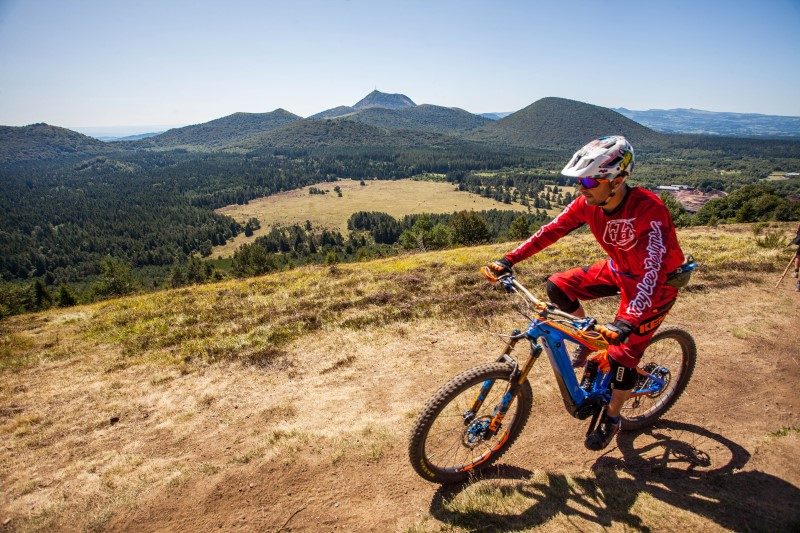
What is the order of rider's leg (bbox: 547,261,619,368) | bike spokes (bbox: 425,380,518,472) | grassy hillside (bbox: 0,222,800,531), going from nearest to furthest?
grassy hillside (bbox: 0,222,800,531) → bike spokes (bbox: 425,380,518,472) → rider's leg (bbox: 547,261,619,368)

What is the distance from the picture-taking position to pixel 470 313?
38.8 ft

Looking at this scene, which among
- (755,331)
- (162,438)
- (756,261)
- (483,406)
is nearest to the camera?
(483,406)

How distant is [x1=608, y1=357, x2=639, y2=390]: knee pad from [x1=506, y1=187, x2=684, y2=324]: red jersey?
2.75 ft

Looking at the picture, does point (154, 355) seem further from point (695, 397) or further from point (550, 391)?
point (695, 397)

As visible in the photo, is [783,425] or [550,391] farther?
[550,391]

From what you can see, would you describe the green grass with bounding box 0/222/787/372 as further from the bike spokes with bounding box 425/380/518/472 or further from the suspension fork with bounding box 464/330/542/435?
the suspension fork with bounding box 464/330/542/435

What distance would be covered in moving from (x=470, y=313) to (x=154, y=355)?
9445 mm

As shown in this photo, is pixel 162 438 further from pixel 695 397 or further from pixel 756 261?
pixel 756 261

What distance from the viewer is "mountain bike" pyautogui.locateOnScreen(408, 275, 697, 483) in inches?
199

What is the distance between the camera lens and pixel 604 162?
4.93m

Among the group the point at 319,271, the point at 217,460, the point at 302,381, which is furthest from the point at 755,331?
the point at 319,271

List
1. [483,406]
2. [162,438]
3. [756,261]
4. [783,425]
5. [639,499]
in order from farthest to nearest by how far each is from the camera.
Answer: [756,261] < [162,438] < [783,425] < [483,406] < [639,499]

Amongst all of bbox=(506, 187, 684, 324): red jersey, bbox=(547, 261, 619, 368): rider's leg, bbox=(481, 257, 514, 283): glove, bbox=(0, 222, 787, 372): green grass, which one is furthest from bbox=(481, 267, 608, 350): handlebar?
bbox=(0, 222, 787, 372): green grass

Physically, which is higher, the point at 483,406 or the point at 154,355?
the point at 483,406
